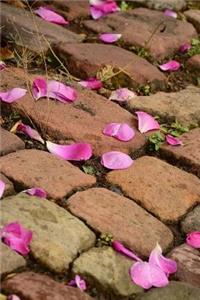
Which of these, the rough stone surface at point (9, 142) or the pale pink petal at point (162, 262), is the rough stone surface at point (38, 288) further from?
the rough stone surface at point (9, 142)

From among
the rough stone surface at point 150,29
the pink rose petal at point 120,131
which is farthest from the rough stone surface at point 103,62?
the pink rose petal at point 120,131

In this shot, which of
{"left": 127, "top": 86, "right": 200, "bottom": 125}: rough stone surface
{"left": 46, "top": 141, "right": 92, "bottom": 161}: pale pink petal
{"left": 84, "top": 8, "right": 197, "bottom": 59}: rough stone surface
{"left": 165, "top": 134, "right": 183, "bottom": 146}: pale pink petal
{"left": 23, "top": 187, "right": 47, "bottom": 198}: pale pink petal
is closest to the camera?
{"left": 23, "top": 187, "right": 47, "bottom": 198}: pale pink petal

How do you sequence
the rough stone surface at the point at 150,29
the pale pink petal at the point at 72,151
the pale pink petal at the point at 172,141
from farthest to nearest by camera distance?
the rough stone surface at the point at 150,29, the pale pink petal at the point at 172,141, the pale pink petal at the point at 72,151

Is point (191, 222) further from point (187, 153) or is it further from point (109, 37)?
point (109, 37)

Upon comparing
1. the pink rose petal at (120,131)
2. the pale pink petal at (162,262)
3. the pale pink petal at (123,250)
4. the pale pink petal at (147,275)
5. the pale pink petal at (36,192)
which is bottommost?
the pink rose petal at (120,131)

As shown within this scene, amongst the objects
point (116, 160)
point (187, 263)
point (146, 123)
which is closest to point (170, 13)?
point (146, 123)

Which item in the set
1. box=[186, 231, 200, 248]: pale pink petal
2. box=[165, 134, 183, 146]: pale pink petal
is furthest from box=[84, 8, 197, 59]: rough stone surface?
box=[186, 231, 200, 248]: pale pink petal

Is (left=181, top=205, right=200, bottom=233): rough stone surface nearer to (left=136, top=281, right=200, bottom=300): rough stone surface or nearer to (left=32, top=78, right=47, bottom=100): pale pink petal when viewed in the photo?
(left=136, top=281, right=200, bottom=300): rough stone surface
